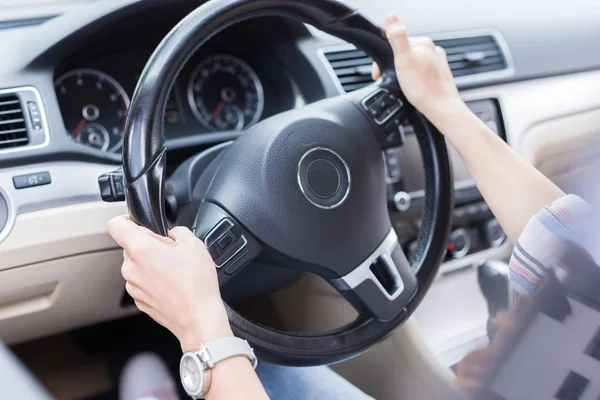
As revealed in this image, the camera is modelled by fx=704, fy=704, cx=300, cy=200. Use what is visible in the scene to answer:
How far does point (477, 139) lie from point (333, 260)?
12.0 inches

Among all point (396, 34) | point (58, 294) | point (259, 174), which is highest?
point (396, 34)

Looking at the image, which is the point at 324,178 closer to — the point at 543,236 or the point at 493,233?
the point at 543,236

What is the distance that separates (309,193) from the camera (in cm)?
91

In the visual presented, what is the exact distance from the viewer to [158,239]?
74 centimetres

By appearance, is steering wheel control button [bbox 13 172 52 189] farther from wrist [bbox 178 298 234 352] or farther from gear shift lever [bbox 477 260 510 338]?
gear shift lever [bbox 477 260 510 338]

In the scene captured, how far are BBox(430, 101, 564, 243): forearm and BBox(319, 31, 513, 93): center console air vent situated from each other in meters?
0.24

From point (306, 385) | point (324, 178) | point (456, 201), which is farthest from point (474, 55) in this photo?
point (306, 385)

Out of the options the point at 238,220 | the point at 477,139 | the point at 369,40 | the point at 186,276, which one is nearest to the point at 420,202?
the point at 477,139

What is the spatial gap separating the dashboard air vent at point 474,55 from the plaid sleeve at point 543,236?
0.60 metres

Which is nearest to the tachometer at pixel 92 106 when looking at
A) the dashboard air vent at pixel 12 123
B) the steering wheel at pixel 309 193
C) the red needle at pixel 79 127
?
the red needle at pixel 79 127

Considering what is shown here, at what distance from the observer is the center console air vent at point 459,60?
4.08 ft

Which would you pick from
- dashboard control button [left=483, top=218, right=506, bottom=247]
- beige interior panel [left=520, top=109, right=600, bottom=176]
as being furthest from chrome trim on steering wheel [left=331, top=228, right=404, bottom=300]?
beige interior panel [left=520, top=109, right=600, bottom=176]

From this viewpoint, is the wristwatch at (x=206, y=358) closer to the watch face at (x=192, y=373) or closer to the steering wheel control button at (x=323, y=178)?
the watch face at (x=192, y=373)

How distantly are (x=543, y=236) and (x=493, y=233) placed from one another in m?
0.60
